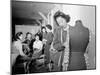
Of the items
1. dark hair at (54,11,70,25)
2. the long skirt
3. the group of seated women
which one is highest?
dark hair at (54,11,70,25)

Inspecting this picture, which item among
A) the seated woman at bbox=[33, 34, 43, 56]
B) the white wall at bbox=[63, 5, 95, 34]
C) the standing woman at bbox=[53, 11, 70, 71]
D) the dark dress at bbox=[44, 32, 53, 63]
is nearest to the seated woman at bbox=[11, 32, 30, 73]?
the seated woman at bbox=[33, 34, 43, 56]

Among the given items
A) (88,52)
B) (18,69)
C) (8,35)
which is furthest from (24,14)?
(88,52)

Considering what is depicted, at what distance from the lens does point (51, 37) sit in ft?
6.05

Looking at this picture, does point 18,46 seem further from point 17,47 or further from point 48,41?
point 48,41

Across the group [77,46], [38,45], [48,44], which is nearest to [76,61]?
[77,46]

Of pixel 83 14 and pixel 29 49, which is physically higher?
pixel 83 14

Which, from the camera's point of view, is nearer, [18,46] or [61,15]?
[18,46]

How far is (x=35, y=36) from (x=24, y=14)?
291 mm

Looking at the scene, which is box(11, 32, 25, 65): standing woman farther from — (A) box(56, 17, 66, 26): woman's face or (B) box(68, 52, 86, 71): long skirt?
(B) box(68, 52, 86, 71): long skirt

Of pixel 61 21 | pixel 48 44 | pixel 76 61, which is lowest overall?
pixel 76 61

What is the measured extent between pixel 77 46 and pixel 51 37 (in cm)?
36

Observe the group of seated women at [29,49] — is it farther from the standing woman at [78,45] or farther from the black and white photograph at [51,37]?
the standing woman at [78,45]

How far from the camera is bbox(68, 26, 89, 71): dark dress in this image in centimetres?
190

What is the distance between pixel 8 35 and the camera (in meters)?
1.52
